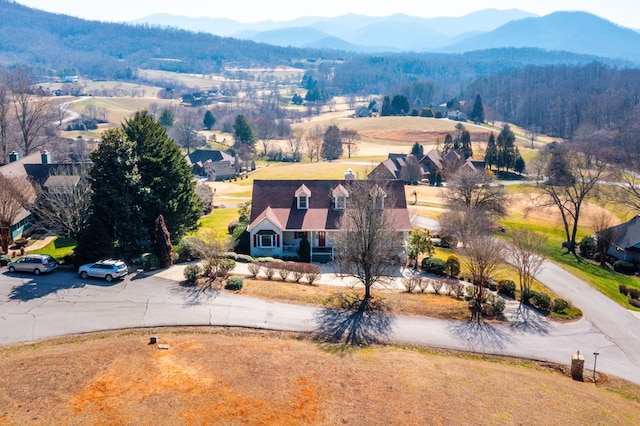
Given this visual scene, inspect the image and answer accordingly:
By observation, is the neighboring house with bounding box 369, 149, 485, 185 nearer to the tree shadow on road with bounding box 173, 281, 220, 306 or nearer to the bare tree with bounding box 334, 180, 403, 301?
the bare tree with bounding box 334, 180, 403, 301

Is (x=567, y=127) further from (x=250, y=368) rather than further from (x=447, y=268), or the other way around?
(x=250, y=368)

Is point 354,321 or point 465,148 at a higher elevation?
point 465,148

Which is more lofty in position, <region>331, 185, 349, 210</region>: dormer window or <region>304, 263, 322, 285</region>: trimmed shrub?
<region>331, 185, 349, 210</region>: dormer window

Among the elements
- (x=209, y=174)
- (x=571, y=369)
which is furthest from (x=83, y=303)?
(x=209, y=174)

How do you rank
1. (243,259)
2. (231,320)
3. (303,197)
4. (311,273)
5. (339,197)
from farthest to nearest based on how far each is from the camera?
(303,197) → (339,197) → (243,259) → (311,273) → (231,320)

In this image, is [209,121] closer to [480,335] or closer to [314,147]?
[314,147]

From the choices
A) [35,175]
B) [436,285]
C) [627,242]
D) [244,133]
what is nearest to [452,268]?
[436,285]

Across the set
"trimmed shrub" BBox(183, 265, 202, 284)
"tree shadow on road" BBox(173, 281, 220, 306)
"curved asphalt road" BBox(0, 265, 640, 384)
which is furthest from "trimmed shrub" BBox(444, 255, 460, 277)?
"trimmed shrub" BBox(183, 265, 202, 284)
